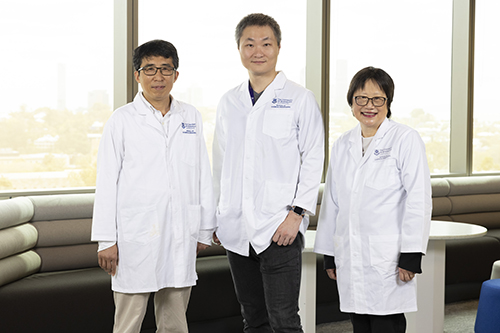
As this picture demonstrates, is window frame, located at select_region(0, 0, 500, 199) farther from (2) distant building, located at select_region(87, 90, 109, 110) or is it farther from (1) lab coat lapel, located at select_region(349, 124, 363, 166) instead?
(1) lab coat lapel, located at select_region(349, 124, 363, 166)

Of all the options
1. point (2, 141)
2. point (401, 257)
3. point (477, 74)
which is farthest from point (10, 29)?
point (477, 74)

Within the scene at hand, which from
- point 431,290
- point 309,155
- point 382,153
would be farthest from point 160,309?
point 431,290

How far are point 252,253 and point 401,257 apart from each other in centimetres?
56

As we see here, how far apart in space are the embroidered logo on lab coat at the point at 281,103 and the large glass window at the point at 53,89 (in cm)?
201

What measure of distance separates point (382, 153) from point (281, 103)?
0.44 metres

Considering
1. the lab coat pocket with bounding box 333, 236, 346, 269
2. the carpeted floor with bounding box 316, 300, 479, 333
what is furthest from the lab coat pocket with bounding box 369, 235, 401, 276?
the carpeted floor with bounding box 316, 300, 479, 333

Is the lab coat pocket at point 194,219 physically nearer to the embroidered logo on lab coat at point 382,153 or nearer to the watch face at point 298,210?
the watch face at point 298,210

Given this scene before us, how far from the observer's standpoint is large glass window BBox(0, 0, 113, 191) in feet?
10.7

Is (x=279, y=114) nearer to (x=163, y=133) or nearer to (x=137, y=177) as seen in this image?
(x=163, y=133)

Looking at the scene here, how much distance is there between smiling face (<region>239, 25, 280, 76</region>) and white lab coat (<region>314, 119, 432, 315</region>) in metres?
0.52

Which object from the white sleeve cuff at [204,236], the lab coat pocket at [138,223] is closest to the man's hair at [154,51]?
the lab coat pocket at [138,223]

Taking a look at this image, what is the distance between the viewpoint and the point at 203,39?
388 centimetres

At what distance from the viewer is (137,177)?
1.90 m

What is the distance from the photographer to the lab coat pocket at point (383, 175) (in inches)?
73.9
